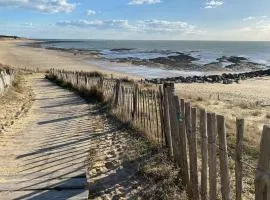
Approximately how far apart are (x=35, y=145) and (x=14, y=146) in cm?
44

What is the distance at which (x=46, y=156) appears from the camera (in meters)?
8.88

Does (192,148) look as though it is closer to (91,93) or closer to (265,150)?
(265,150)

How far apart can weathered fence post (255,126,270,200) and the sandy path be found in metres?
2.93

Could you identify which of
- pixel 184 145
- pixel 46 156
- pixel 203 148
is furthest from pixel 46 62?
pixel 203 148

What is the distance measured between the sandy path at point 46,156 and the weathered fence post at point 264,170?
2926 millimetres

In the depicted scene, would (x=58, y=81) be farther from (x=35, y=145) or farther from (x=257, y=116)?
Answer: (x=35, y=145)

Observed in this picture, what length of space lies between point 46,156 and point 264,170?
5623 millimetres

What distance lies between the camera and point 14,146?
32.5 feet

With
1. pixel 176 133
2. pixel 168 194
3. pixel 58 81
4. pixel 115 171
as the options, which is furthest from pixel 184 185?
pixel 58 81

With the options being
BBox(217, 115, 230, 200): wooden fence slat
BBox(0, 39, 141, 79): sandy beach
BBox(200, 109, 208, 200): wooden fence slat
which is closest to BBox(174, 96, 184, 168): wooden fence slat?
BBox(200, 109, 208, 200): wooden fence slat

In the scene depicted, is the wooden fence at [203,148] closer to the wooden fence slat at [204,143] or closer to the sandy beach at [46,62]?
the wooden fence slat at [204,143]

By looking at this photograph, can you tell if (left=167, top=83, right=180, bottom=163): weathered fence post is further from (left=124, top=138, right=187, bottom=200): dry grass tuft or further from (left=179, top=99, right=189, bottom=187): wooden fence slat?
(left=179, top=99, right=189, bottom=187): wooden fence slat

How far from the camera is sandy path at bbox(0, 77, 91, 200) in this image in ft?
22.0

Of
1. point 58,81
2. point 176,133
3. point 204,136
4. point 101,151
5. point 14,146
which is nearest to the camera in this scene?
point 204,136
